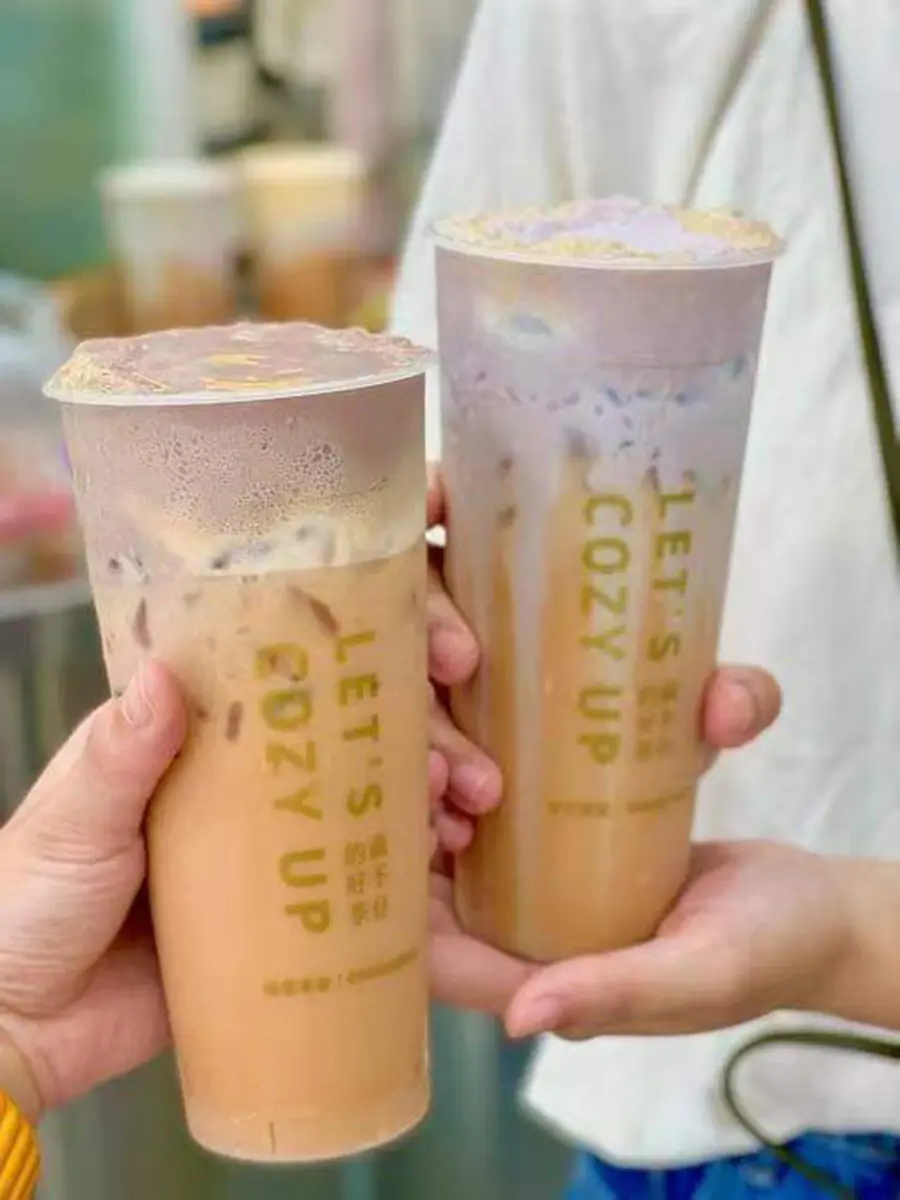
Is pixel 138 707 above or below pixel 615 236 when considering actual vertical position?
below

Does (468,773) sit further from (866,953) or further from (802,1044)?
(802,1044)

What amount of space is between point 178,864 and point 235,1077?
0.09 meters

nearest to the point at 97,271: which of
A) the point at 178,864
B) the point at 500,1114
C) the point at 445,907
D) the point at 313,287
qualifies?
the point at 313,287

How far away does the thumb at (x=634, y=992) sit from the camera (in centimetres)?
68

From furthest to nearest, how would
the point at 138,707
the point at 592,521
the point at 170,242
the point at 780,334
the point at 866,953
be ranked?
1. the point at 170,242
2. the point at 780,334
3. the point at 866,953
4. the point at 592,521
5. the point at 138,707

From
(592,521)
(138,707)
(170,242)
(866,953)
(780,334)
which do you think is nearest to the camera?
(138,707)

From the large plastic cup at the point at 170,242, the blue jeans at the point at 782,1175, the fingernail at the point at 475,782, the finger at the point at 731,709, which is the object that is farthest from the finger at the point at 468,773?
the large plastic cup at the point at 170,242

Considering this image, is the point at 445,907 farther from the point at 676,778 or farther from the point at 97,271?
the point at 97,271

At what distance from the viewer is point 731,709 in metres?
0.73

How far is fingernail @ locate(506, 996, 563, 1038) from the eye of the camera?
2.19 ft

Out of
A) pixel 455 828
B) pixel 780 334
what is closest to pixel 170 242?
pixel 780 334

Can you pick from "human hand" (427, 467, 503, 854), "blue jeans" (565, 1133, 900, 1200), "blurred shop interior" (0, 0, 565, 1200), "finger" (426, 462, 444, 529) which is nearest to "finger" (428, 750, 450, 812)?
"human hand" (427, 467, 503, 854)

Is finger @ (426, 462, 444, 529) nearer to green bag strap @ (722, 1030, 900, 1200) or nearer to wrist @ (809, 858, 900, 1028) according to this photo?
wrist @ (809, 858, 900, 1028)

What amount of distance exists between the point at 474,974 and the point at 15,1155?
233mm
